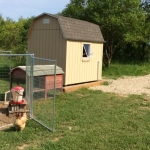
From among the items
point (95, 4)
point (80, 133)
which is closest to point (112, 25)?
point (95, 4)

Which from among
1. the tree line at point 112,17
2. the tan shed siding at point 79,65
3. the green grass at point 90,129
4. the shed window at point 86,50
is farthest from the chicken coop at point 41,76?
the tree line at point 112,17

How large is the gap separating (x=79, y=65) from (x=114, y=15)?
554 centimetres

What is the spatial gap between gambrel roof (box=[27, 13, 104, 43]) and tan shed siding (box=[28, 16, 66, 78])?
20 cm

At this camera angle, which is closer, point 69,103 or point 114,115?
point 114,115

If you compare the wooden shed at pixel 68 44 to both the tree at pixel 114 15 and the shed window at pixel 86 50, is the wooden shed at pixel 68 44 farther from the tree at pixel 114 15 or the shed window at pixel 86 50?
the tree at pixel 114 15

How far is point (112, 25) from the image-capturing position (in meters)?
14.1

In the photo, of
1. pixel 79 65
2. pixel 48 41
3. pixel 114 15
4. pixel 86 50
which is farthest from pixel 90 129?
pixel 114 15

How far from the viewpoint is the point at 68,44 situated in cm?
902

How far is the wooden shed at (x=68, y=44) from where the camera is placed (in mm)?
9086

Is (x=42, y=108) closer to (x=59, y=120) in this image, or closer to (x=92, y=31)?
(x=59, y=120)

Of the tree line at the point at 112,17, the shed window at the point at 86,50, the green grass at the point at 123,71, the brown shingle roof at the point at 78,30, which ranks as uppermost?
the tree line at the point at 112,17

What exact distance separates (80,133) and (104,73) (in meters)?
10.3

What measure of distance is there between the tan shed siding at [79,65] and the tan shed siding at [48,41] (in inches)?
11.2

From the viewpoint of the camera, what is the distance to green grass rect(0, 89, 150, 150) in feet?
14.0
